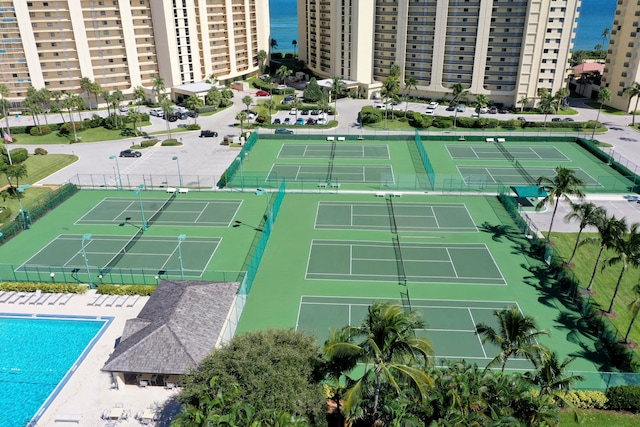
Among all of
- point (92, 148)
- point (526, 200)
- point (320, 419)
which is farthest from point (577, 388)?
point (92, 148)

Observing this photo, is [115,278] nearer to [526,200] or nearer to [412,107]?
[526,200]

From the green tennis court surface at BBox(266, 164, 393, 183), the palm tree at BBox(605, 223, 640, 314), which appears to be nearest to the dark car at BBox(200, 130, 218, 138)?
the green tennis court surface at BBox(266, 164, 393, 183)

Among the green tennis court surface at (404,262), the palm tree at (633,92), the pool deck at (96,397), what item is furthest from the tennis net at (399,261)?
the palm tree at (633,92)

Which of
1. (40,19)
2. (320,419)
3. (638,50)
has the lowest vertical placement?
(320,419)

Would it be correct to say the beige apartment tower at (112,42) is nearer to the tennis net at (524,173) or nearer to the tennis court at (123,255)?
the tennis court at (123,255)

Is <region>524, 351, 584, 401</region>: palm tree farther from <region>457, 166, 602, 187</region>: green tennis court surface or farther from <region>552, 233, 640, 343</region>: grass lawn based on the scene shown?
<region>457, 166, 602, 187</region>: green tennis court surface

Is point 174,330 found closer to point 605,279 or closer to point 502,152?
point 605,279

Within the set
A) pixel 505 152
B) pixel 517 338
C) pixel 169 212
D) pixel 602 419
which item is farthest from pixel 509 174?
pixel 517 338
